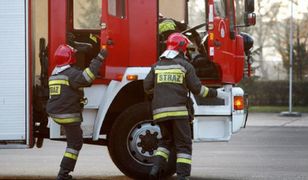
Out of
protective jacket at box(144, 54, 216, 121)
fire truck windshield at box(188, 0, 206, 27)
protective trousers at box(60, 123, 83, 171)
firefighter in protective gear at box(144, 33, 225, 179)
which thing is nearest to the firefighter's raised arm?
protective trousers at box(60, 123, 83, 171)

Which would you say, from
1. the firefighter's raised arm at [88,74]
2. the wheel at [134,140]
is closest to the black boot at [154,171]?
the wheel at [134,140]

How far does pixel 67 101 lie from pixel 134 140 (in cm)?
106

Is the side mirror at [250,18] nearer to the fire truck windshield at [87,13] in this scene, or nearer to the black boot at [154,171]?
the fire truck windshield at [87,13]

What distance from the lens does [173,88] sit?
9.62 m

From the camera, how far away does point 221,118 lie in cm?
1073

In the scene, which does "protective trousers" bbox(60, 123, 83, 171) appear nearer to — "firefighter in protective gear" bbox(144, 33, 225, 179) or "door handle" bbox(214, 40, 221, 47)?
"firefighter in protective gear" bbox(144, 33, 225, 179)

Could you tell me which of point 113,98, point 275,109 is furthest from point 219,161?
point 275,109

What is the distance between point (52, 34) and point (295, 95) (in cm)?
2567

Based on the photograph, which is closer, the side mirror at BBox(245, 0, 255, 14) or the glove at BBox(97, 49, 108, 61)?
the glove at BBox(97, 49, 108, 61)

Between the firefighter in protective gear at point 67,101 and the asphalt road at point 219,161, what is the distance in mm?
1176

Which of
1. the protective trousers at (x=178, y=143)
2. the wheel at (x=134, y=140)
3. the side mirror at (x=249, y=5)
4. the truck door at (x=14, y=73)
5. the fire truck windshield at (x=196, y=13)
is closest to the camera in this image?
the protective trousers at (x=178, y=143)

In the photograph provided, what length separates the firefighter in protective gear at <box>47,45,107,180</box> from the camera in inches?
396

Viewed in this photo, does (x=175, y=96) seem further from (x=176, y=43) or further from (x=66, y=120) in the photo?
(x=66, y=120)

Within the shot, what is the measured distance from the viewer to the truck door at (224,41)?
35.0ft
